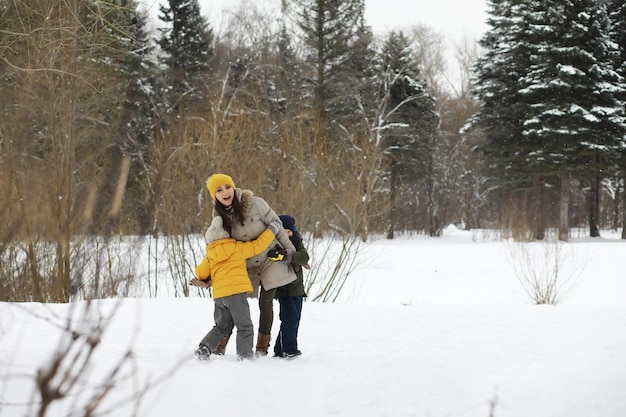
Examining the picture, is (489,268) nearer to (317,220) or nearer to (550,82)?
(317,220)

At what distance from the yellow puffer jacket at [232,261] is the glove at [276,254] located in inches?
4.3

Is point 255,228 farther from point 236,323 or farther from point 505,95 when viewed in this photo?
point 505,95

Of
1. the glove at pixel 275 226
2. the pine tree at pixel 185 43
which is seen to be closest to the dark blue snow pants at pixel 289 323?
the glove at pixel 275 226

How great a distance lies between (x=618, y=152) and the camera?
24375 millimetres

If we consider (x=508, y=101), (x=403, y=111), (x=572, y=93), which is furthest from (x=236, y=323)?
(x=403, y=111)

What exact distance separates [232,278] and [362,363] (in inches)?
57.5

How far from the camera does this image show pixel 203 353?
4801 millimetres

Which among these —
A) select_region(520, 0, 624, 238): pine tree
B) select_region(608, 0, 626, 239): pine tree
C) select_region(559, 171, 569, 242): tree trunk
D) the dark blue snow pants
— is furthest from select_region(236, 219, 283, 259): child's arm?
select_region(608, 0, 626, 239): pine tree

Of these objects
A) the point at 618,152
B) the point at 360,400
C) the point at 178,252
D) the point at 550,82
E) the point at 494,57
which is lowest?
the point at 360,400

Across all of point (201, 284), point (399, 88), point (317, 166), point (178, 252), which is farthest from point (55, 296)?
point (399, 88)

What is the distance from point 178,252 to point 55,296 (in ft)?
8.88

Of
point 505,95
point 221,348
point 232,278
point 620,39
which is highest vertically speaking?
point 620,39

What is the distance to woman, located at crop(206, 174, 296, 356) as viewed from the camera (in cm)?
489

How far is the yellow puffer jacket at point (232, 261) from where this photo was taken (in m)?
4.79
